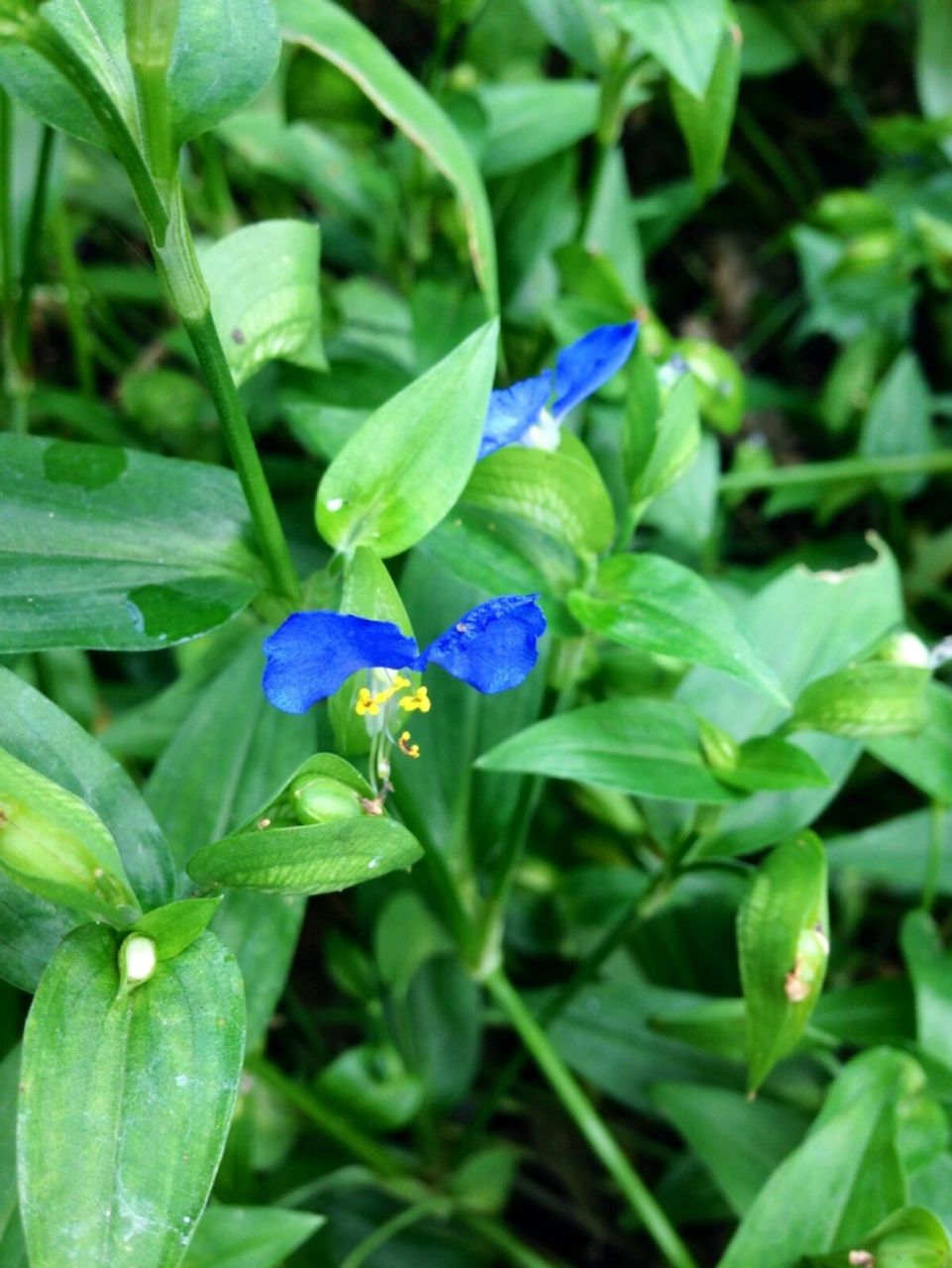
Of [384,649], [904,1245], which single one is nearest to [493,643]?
[384,649]

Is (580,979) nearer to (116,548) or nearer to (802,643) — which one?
(802,643)

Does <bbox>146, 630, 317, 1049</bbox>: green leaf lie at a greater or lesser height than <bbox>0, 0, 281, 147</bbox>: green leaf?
lesser

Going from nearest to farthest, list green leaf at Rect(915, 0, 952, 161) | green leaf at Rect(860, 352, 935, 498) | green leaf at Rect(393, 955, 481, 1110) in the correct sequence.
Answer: green leaf at Rect(393, 955, 481, 1110)
green leaf at Rect(860, 352, 935, 498)
green leaf at Rect(915, 0, 952, 161)

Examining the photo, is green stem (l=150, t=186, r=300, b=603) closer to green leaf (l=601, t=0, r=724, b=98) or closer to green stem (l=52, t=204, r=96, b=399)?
green leaf (l=601, t=0, r=724, b=98)

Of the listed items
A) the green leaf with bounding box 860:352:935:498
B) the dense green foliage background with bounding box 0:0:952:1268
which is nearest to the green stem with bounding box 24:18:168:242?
the dense green foliage background with bounding box 0:0:952:1268

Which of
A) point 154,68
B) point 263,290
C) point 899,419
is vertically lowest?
point 899,419

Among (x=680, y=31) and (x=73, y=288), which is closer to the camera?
(x=680, y=31)

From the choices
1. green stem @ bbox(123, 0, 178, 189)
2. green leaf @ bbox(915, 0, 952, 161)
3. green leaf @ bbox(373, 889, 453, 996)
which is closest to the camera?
green stem @ bbox(123, 0, 178, 189)
